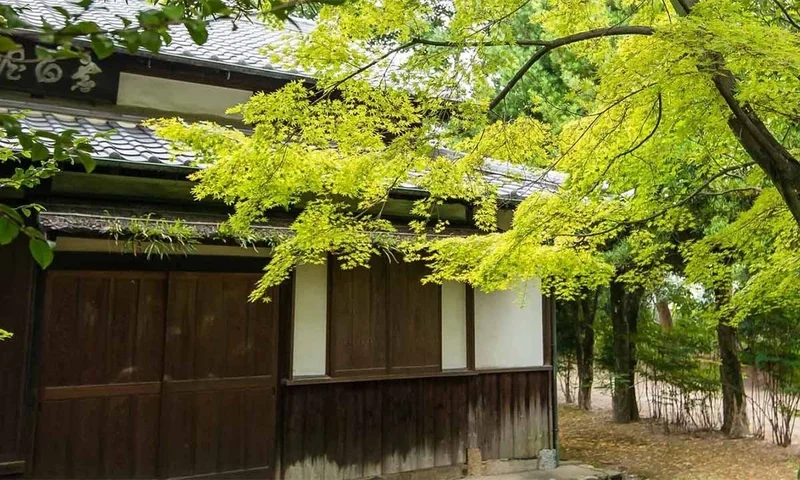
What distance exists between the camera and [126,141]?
18.6 ft

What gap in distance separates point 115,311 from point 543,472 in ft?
19.1

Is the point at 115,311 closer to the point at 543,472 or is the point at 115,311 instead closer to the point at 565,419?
the point at 543,472

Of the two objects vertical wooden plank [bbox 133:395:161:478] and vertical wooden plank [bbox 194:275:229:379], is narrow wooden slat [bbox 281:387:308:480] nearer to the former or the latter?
vertical wooden plank [bbox 194:275:229:379]

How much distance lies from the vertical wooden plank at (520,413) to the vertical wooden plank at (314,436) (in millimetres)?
2800

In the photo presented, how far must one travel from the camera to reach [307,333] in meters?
6.49

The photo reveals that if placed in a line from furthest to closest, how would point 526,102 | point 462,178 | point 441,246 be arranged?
point 526,102 < point 441,246 < point 462,178

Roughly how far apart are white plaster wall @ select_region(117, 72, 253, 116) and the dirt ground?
297 inches

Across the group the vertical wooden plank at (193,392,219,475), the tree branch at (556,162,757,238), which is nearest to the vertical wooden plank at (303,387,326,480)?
the vertical wooden plank at (193,392,219,475)

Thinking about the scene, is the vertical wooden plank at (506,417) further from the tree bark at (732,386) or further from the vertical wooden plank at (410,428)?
the tree bark at (732,386)

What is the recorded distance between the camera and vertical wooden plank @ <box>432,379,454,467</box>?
23.4 feet

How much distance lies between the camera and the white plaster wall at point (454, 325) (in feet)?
24.3

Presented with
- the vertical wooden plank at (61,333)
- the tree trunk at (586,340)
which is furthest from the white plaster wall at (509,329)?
the tree trunk at (586,340)

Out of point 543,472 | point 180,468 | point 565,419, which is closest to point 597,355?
point 565,419

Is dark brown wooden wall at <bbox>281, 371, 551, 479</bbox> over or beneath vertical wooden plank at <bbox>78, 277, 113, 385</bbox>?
beneath
